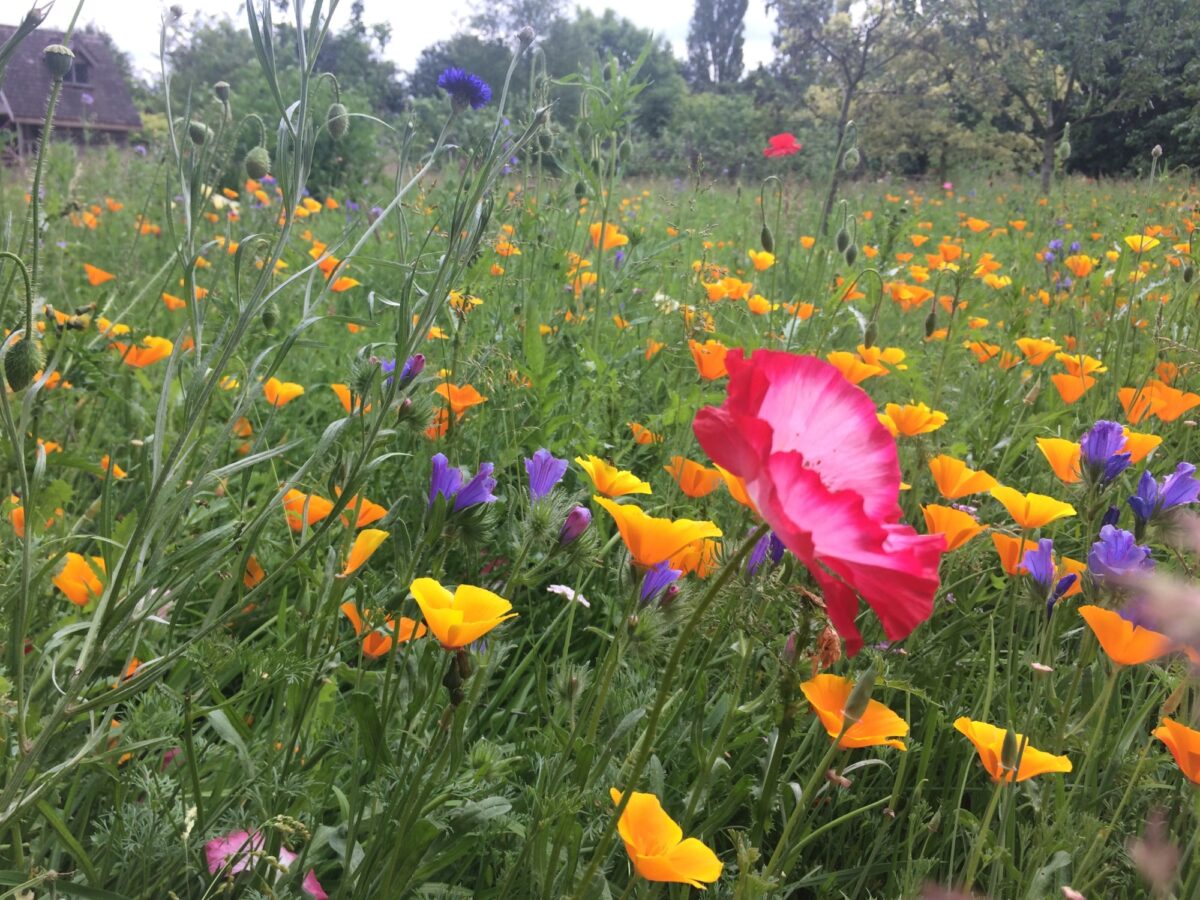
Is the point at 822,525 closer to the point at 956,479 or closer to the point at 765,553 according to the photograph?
the point at 765,553

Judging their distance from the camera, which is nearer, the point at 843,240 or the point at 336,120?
the point at 336,120

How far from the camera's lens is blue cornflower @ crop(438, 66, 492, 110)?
1.31 metres

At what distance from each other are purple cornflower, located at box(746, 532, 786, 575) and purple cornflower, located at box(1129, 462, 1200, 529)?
0.61 meters

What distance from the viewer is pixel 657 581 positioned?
1.08 meters

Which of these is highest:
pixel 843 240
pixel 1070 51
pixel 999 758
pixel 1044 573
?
pixel 1070 51

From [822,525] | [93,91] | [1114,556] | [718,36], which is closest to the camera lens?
[822,525]

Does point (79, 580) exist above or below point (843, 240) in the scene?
below

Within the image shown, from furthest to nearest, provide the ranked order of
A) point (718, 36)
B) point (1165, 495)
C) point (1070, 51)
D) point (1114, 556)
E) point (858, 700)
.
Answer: point (718, 36)
point (1070, 51)
point (1165, 495)
point (1114, 556)
point (858, 700)

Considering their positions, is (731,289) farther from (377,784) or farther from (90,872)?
(90,872)

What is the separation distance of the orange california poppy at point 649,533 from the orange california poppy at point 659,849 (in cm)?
24

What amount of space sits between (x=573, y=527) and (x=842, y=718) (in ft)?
1.35

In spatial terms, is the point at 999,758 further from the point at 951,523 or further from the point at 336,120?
the point at 336,120

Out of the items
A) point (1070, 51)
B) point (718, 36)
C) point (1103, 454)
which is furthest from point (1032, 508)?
point (718, 36)

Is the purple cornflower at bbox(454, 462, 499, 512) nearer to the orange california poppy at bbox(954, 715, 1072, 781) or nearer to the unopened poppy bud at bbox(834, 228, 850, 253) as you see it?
the orange california poppy at bbox(954, 715, 1072, 781)
